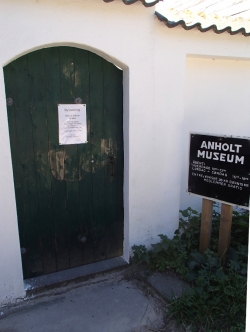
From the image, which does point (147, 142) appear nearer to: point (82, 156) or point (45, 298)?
point (82, 156)

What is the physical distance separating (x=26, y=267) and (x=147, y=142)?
1.90 meters

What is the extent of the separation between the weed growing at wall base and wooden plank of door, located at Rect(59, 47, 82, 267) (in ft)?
2.37

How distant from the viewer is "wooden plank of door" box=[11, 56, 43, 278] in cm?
288

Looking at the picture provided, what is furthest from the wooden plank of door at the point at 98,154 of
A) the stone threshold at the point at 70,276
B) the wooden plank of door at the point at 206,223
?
the wooden plank of door at the point at 206,223

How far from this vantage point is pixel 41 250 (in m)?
3.30

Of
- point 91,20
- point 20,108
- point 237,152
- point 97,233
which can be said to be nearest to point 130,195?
point 97,233

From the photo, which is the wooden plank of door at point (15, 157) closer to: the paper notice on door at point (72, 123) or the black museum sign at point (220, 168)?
the paper notice on door at point (72, 123)

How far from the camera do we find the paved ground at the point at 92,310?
2785 mm

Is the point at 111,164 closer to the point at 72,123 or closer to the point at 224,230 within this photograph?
the point at 72,123

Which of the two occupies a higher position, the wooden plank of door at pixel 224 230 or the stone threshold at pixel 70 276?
the wooden plank of door at pixel 224 230

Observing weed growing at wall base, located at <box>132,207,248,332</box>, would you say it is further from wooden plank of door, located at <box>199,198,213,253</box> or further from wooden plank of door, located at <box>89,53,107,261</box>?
wooden plank of door, located at <box>89,53,107,261</box>

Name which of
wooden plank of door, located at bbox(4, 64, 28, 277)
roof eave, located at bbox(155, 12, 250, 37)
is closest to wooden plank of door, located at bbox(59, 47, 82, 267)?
wooden plank of door, located at bbox(4, 64, 28, 277)

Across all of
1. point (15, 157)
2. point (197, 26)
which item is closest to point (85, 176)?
point (15, 157)

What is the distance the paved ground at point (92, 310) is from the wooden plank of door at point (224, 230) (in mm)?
687
